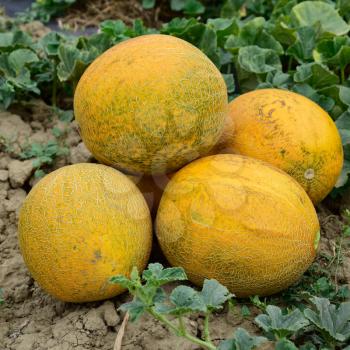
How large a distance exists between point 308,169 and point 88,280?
995 mm

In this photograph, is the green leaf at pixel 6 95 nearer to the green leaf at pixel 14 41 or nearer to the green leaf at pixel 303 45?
the green leaf at pixel 14 41

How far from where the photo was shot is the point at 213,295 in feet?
6.39

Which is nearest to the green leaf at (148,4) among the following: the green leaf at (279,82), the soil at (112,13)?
the soil at (112,13)

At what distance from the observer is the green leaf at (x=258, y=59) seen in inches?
135

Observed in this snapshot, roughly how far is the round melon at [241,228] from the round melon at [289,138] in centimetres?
21

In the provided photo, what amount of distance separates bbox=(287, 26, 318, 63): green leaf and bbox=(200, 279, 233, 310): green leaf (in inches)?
Answer: 81.1

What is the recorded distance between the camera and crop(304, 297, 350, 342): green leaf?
203cm

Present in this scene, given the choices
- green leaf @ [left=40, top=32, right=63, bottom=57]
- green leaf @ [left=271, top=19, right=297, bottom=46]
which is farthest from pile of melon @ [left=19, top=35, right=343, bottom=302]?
green leaf @ [left=271, top=19, right=297, bottom=46]

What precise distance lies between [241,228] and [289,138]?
1.78 feet

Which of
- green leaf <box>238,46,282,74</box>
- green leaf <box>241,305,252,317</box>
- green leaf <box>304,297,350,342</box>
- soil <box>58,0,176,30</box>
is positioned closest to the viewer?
green leaf <box>304,297,350,342</box>

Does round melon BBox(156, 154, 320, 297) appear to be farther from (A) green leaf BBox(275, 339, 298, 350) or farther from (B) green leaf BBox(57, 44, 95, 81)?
(B) green leaf BBox(57, 44, 95, 81)

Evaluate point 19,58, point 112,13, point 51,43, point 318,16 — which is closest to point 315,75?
point 318,16

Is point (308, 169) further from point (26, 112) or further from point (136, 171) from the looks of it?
point (26, 112)

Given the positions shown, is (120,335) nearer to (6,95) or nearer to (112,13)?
(6,95)
